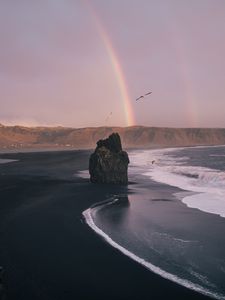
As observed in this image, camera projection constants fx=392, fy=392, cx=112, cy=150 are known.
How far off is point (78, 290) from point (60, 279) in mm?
1571

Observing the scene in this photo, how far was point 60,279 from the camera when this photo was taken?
1786cm

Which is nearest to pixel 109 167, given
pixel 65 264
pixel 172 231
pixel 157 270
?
pixel 172 231

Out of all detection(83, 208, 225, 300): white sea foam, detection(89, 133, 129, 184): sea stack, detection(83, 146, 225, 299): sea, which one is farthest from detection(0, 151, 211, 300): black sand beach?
detection(89, 133, 129, 184): sea stack

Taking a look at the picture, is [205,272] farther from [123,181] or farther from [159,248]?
[123,181]

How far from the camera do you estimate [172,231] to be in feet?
86.9

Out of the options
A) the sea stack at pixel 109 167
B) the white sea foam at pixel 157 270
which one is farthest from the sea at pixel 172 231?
the sea stack at pixel 109 167

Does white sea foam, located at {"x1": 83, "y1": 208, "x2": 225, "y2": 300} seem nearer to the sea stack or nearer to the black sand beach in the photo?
the black sand beach

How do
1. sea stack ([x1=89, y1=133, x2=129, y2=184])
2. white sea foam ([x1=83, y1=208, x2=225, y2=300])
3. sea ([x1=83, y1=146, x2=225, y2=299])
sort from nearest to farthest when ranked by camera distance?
white sea foam ([x1=83, y1=208, x2=225, y2=300]), sea ([x1=83, y1=146, x2=225, y2=299]), sea stack ([x1=89, y1=133, x2=129, y2=184])

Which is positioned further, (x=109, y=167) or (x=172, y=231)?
(x=109, y=167)

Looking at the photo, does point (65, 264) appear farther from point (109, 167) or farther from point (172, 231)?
point (109, 167)

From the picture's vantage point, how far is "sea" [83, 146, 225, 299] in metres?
18.5

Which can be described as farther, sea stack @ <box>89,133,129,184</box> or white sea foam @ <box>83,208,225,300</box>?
sea stack @ <box>89,133,129,184</box>

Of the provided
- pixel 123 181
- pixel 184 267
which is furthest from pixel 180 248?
pixel 123 181

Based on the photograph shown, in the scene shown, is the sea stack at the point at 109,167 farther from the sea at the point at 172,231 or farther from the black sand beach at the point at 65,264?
the black sand beach at the point at 65,264
